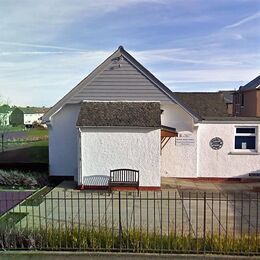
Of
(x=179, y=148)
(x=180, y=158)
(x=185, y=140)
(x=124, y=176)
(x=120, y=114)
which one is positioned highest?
(x=120, y=114)

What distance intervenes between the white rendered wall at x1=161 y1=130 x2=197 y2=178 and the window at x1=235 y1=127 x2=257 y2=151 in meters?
2.17

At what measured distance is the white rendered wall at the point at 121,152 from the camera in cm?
1367

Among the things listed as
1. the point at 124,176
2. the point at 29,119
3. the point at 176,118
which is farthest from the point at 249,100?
the point at 29,119

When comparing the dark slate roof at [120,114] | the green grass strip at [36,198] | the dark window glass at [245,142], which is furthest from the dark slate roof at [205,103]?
the green grass strip at [36,198]

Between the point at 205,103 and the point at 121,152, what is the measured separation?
60.7 feet

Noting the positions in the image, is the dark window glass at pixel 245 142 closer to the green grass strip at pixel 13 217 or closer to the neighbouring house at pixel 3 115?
the green grass strip at pixel 13 217

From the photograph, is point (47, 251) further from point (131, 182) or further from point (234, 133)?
point (234, 133)

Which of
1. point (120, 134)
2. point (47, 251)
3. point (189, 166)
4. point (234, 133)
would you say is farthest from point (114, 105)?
point (47, 251)

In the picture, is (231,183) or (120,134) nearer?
(120,134)

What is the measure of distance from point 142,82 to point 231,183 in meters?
6.51

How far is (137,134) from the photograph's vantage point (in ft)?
45.0

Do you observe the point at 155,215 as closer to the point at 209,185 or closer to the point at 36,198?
the point at 36,198

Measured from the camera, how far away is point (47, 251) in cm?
689

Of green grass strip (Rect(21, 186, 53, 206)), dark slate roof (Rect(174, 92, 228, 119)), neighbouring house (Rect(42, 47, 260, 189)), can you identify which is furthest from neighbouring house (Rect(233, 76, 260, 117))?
green grass strip (Rect(21, 186, 53, 206))
